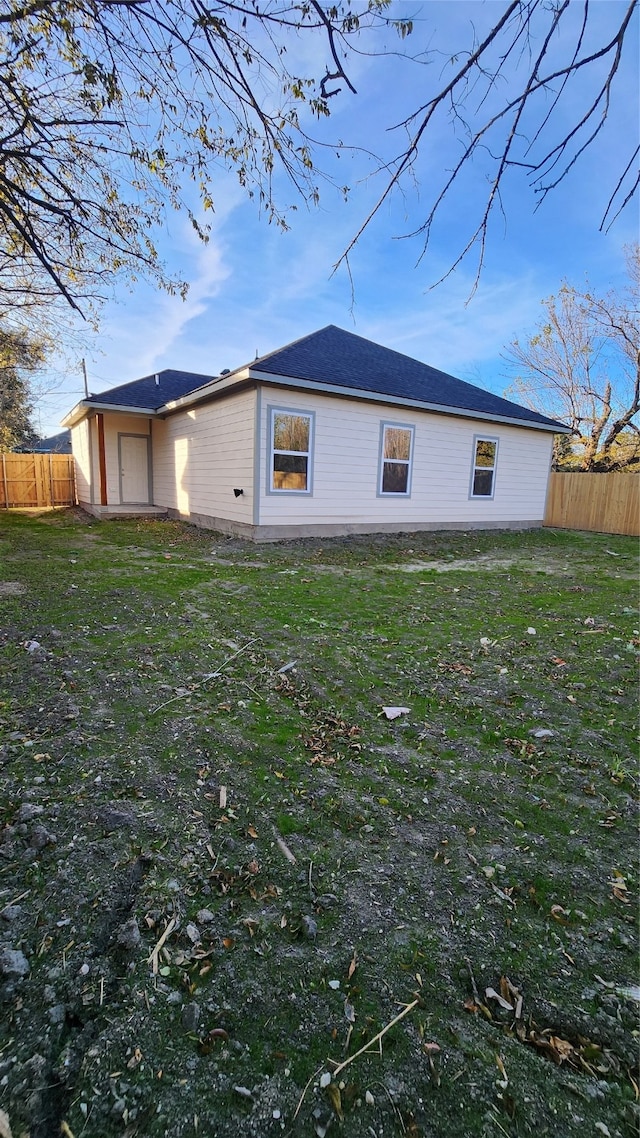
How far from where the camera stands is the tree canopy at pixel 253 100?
2158 mm

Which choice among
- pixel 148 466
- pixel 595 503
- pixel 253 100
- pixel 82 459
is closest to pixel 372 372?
pixel 148 466

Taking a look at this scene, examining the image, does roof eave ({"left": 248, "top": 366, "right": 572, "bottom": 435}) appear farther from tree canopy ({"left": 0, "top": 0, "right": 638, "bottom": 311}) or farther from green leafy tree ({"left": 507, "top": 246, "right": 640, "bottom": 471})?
green leafy tree ({"left": 507, "top": 246, "right": 640, "bottom": 471})

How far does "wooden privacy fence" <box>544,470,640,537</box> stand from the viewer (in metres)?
12.8

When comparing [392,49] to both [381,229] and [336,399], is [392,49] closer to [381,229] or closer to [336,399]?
[381,229]

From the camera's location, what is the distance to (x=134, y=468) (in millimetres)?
14086

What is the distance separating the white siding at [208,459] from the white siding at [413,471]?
0.52 m

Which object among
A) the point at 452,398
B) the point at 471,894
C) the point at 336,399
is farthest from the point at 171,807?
the point at 452,398

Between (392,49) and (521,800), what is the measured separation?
3600 millimetres

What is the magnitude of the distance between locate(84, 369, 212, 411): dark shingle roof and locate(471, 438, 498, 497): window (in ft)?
23.7

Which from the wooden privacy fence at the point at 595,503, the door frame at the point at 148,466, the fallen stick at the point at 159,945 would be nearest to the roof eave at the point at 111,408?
the door frame at the point at 148,466

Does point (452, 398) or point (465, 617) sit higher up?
point (452, 398)

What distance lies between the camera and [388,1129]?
1.07 m

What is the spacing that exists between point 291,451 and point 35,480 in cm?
1274

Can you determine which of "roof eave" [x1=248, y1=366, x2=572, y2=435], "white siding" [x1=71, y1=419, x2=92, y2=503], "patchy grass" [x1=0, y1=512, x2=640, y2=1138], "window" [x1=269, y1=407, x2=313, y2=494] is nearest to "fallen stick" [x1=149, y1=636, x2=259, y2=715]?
"patchy grass" [x1=0, y1=512, x2=640, y2=1138]
